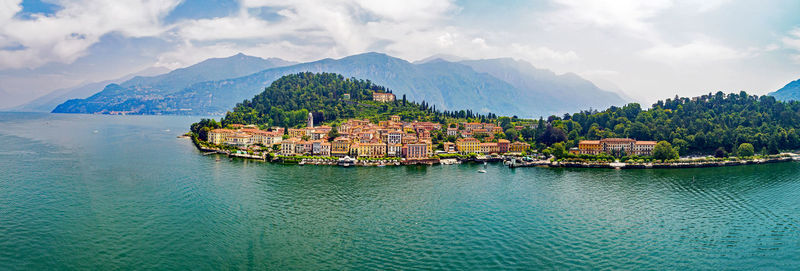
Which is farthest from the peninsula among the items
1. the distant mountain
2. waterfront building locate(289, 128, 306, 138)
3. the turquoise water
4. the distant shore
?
the distant mountain

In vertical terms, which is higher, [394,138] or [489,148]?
[394,138]

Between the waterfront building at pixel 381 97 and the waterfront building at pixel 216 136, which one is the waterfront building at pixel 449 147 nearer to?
the waterfront building at pixel 216 136

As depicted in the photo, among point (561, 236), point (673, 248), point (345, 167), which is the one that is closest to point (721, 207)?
point (673, 248)

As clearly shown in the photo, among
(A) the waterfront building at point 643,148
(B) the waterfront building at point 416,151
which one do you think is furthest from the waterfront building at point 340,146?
(A) the waterfront building at point 643,148

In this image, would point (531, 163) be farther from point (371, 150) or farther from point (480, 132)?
point (480, 132)

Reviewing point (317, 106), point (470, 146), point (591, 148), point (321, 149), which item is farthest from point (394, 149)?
point (317, 106)
